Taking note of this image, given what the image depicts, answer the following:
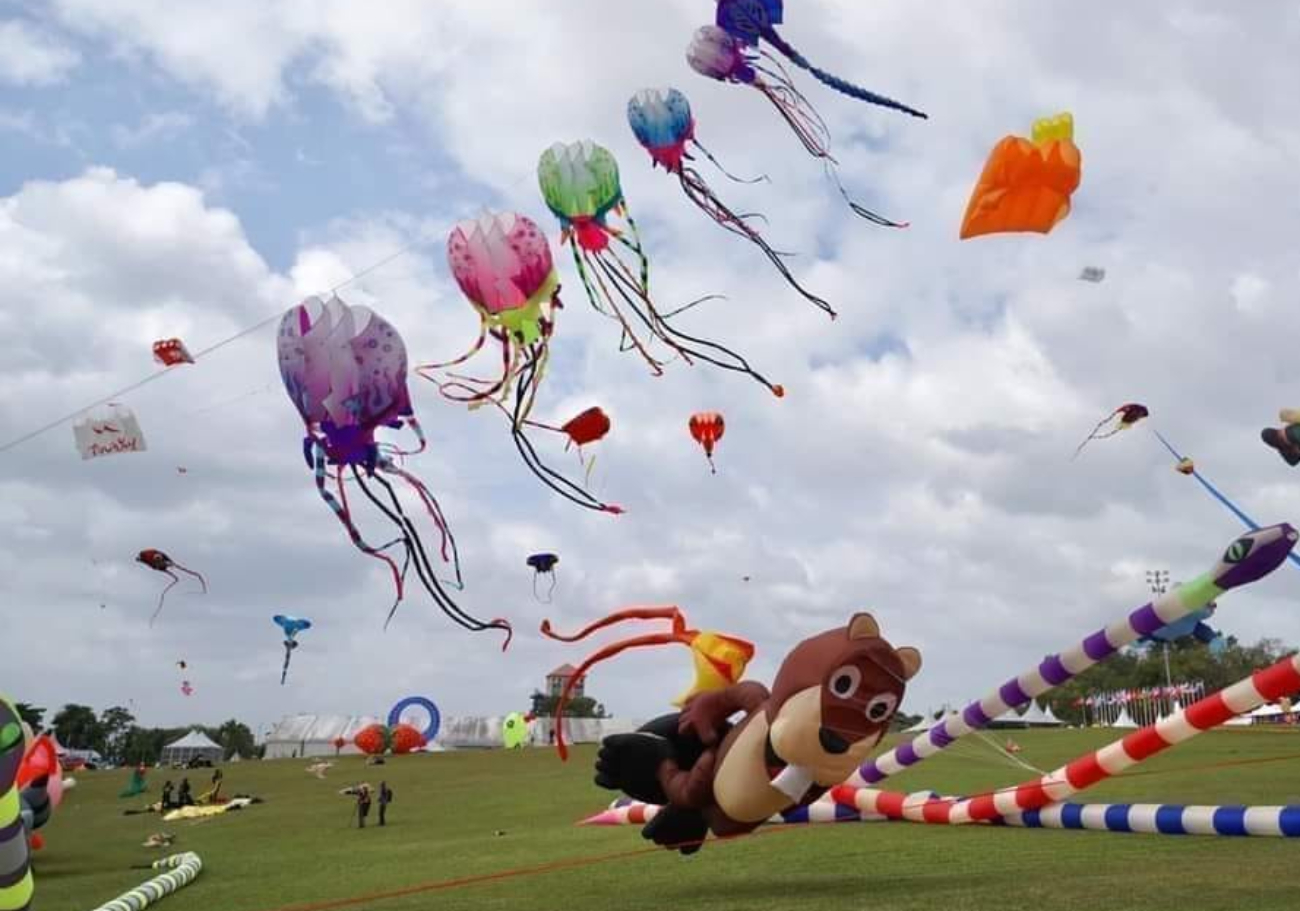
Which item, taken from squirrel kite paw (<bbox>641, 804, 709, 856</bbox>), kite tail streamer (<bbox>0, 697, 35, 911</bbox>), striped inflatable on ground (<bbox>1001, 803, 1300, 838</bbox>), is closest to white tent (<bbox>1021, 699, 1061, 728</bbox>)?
striped inflatable on ground (<bbox>1001, 803, 1300, 838</bbox>)

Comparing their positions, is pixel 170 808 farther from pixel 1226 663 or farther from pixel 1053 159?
pixel 1226 663

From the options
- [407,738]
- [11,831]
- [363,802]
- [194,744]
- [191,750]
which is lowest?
[11,831]

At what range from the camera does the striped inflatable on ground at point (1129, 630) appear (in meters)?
7.45

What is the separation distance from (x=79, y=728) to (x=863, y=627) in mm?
87874

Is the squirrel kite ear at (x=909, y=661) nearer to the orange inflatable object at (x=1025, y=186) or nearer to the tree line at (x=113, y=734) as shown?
the orange inflatable object at (x=1025, y=186)

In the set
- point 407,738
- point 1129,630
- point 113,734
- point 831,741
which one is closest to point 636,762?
point 831,741

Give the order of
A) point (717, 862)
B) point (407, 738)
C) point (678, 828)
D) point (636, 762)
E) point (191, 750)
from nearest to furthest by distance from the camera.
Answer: point (678, 828)
point (636, 762)
point (717, 862)
point (407, 738)
point (191, 750)

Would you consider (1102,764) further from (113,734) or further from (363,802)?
(113,734)

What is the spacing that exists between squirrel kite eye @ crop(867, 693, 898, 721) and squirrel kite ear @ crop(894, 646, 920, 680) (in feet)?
0.51

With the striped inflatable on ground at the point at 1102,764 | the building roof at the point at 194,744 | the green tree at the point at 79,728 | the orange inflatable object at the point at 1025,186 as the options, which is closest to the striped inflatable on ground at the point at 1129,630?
the striped inflatable on ground at the point at 1102,764

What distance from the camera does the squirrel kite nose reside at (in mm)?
6355

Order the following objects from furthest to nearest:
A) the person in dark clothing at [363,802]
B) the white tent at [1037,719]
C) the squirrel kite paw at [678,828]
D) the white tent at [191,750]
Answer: the white tent at [1037,719] < the white tent at [191,750] < the person in dark clothing at [363,802] < the squirrel kite paw at [678,828]

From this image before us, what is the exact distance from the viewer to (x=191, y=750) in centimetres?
5712

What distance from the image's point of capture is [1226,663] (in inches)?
2709
